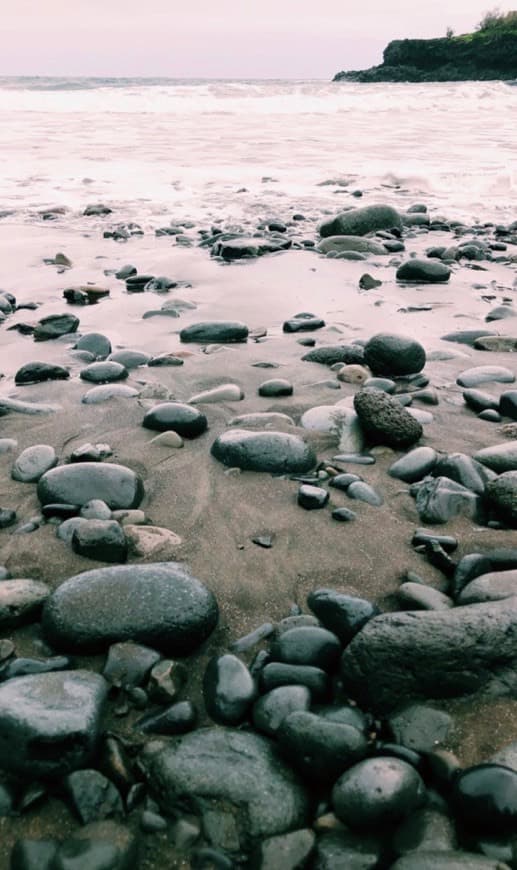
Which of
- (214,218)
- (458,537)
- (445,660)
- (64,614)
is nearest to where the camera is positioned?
(445,660)

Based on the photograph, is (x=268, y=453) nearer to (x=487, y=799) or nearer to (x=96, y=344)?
(x=487, y=799)

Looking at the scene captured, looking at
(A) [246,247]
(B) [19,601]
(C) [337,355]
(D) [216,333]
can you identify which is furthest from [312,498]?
(A) [246,247]

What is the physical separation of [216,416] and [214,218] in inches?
176

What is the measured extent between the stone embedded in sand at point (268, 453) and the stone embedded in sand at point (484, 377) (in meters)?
1.04

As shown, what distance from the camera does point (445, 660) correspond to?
1405 mm

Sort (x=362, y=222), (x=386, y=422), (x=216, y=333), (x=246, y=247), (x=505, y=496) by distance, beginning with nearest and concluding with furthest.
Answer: (x=505, y=496)
(x=386, y=422)
(x=216, y=333)
(x=246, y=247)
(x=362, y=222)

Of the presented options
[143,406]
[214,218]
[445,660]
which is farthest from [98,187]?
[445,660]

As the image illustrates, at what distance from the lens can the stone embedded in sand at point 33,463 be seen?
2.24 metres

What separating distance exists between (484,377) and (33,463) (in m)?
1.93

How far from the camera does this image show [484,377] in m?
3.05

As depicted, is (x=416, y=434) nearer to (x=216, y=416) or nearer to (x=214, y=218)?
(x=216, y=416)

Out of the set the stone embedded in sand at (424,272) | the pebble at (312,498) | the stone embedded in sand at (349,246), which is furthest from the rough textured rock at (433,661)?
the stone embedded in sand at (349,246)

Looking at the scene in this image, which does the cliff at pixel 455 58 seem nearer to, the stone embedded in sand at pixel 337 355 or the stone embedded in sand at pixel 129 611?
the stone embedded in sand at pixel 337 355

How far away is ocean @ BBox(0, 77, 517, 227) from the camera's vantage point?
24.5 ft
